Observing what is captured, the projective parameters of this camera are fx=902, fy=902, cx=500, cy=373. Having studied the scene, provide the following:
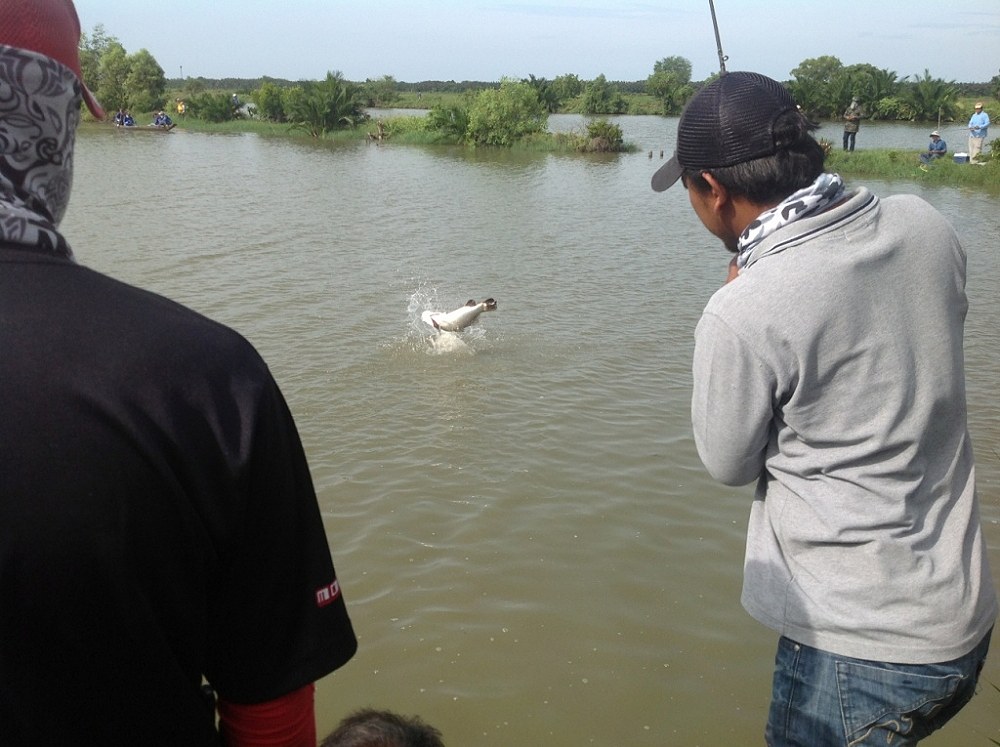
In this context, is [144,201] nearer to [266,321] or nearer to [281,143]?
[266,321]

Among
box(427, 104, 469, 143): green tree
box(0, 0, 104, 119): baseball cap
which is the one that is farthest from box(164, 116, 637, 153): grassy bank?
box(0, 0, 104, 119): baseball cap

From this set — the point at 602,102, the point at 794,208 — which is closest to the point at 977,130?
the point at 794,208

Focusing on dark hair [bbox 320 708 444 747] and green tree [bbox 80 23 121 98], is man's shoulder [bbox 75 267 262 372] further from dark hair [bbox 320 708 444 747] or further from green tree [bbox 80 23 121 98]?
green tree [bbox 80 23 121 98]

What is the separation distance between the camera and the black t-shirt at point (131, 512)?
1.18 meters

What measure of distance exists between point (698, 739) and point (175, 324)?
308 cm

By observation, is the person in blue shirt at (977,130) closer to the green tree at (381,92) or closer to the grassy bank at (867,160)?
the grassy bank at (867,160)

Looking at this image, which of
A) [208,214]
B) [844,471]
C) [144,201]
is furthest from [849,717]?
[144,201]

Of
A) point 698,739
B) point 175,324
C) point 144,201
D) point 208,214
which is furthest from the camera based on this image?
point 144,201

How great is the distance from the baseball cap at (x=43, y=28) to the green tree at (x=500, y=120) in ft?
129

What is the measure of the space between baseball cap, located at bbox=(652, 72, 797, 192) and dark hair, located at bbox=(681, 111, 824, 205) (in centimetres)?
2

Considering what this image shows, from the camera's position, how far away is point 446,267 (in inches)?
507

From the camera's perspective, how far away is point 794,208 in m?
2.08

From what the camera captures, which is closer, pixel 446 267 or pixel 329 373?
pixel 329 373

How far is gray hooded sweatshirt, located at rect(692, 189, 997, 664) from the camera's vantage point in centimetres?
199
